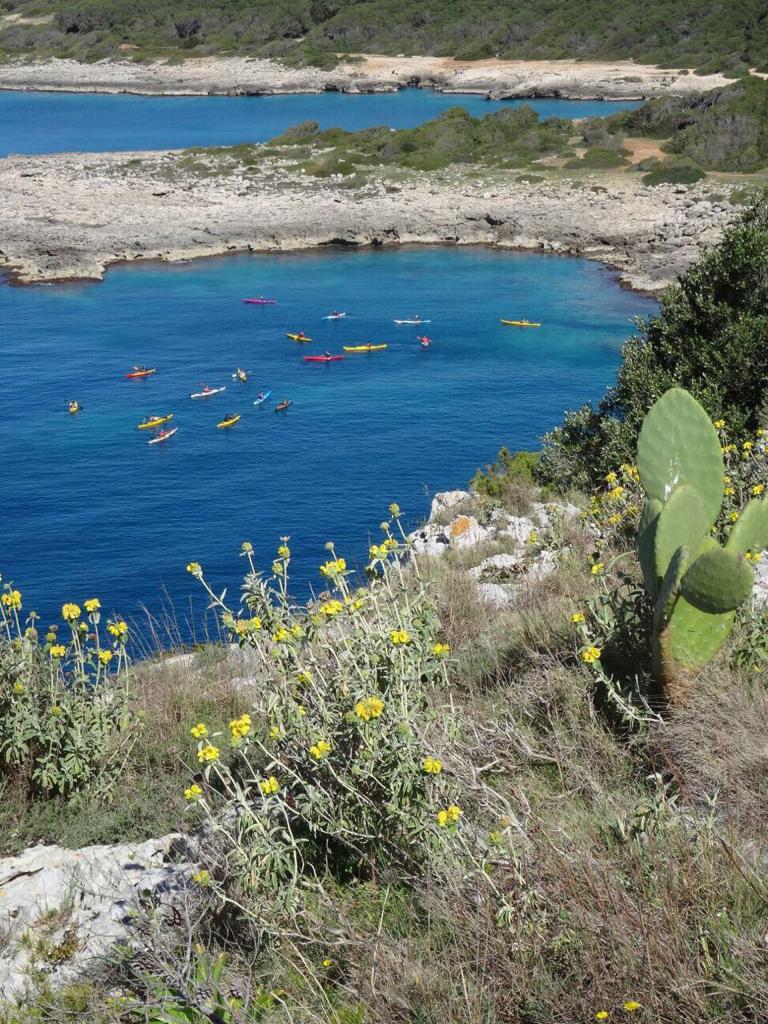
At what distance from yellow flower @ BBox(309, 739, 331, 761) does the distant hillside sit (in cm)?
8993

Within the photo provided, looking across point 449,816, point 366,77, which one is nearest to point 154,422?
point 449,816

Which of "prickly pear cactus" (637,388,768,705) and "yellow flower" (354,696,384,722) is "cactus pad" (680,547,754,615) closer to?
"prickly pear cactus" (637,388,768,705)

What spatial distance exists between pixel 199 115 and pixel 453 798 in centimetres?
9068

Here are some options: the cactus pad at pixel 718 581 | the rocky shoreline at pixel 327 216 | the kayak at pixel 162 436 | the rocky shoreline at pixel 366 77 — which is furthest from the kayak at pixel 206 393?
the rocky shoreline at pixel 366 77

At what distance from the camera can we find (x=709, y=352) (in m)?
15.9

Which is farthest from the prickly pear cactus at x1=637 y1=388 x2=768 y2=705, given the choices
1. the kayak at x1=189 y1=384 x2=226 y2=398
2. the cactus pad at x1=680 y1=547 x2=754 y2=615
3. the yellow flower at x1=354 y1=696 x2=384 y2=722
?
the kayak at x1=189 y1=384 x2=226 y2=398

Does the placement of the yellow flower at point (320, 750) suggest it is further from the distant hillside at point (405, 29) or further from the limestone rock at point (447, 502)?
the distant hillside at point (405, 29)

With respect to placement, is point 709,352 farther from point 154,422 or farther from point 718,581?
point 154,422

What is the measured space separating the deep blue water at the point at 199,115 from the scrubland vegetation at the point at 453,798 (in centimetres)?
6947

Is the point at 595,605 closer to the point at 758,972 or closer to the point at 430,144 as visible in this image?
the point at 758,972

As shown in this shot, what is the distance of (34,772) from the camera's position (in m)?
6.61

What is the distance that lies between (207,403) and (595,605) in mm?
28850

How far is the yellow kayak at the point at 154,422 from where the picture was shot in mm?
31656

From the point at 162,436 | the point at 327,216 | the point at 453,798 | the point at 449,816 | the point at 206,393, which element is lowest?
the point at 162,436
